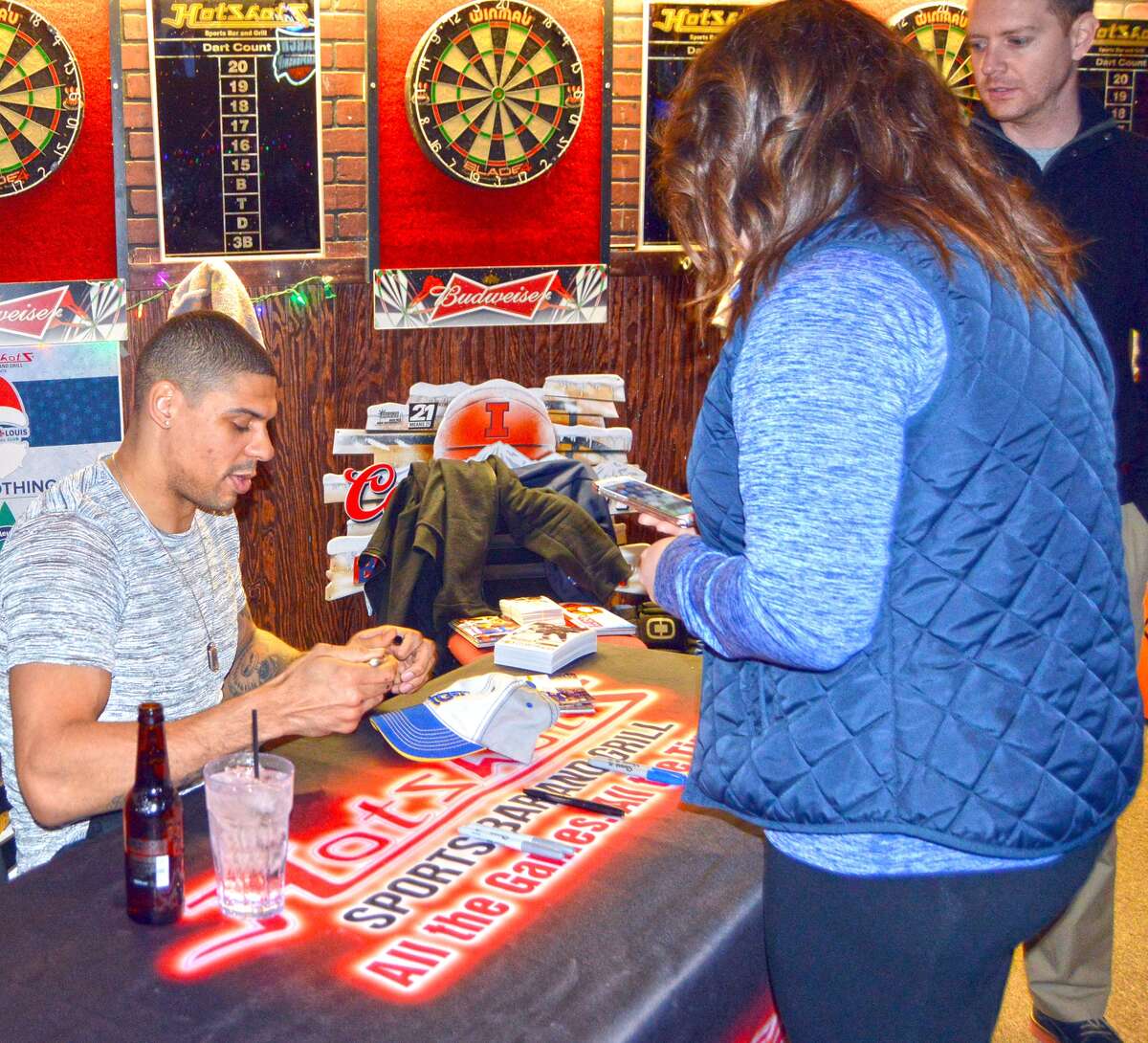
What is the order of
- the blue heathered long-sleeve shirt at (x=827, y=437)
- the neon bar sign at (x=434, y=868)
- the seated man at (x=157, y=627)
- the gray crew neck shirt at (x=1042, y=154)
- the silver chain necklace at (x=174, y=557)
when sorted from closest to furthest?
the blue heathered long-sleeve shirt at (x=827, y=437), the neon bar sign at (x=434, y=868), the seated man at (x=157, y=627), the silver chain necklace at (x=174, y=557), the gray crew neck shirt at (x=1042, y=154)

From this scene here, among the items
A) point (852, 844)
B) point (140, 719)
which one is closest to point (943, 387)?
point (852, 844)

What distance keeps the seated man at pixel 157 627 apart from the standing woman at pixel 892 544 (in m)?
0.80

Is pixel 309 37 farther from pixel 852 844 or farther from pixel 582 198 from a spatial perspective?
pixel 852 844

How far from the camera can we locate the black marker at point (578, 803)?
5.62 feet

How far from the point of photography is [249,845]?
140 cm

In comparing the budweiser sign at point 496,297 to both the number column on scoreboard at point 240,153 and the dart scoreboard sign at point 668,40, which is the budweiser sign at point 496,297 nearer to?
the dart scoreboard sign at point 668,40

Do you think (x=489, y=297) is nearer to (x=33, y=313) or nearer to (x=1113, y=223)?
(x=33, y=313)

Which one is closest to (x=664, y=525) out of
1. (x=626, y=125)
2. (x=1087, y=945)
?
(x=1087, y=945)

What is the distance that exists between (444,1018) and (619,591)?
312cm

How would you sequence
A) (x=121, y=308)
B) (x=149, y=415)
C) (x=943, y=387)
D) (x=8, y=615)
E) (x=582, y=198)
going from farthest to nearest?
(x=582, y=198)
(x=121, y=308)
(x=149, y=415)
(x=8, y=615)
(x=943, y=387)

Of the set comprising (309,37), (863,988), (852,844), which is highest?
(309,37)

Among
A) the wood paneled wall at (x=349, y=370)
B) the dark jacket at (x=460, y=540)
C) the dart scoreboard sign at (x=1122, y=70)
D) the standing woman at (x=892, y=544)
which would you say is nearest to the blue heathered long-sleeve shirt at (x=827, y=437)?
the standing woman at (x=892, y=544)

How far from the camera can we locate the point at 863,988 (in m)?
1.20

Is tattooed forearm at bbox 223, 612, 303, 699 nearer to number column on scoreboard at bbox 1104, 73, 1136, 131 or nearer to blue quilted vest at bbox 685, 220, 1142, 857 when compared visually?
blue quilted vest at bbox 685, 220, 1142, 857
